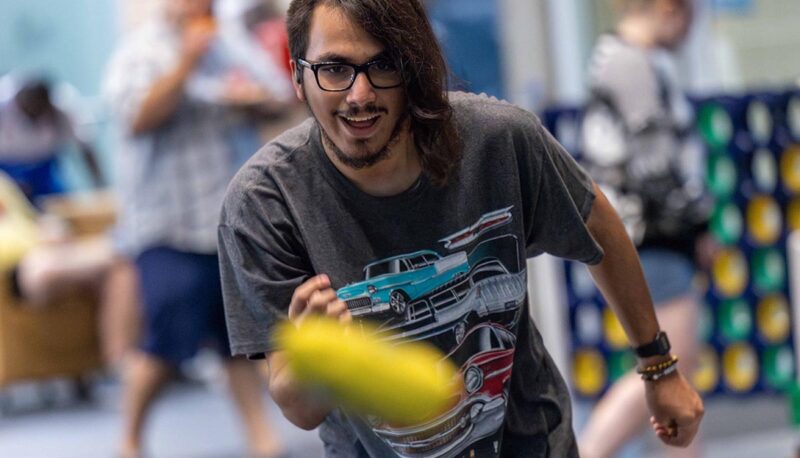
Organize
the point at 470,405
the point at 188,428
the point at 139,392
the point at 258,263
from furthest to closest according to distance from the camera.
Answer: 1. the point at 188,428
2. the point at 139,392
3. the point at 470,405
4. the point at 258,263

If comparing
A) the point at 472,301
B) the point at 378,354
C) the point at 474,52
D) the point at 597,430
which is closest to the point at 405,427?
the point at 472,301

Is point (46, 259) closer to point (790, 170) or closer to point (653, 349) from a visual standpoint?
point (790, 170)

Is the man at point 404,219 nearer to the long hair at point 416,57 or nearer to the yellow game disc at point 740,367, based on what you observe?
the long hair at point 416,57

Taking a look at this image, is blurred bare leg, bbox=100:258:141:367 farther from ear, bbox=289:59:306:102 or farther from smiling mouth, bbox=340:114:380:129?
smiling mouth, bbox=340:114:380:129

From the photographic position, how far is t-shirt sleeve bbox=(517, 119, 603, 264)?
2.06m

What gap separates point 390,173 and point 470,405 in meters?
0.39

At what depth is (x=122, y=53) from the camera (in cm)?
481

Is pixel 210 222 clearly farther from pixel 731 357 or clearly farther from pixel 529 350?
pixel 529 350

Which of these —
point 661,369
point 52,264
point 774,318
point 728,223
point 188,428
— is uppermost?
point 661,369

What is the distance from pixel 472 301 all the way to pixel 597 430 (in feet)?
5.96

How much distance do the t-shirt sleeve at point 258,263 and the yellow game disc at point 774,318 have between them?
11.0 feet

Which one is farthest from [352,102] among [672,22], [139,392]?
[139,392]

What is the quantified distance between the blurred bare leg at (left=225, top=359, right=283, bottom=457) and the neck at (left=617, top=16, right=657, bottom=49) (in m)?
2.02

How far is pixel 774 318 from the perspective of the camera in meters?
5.01
